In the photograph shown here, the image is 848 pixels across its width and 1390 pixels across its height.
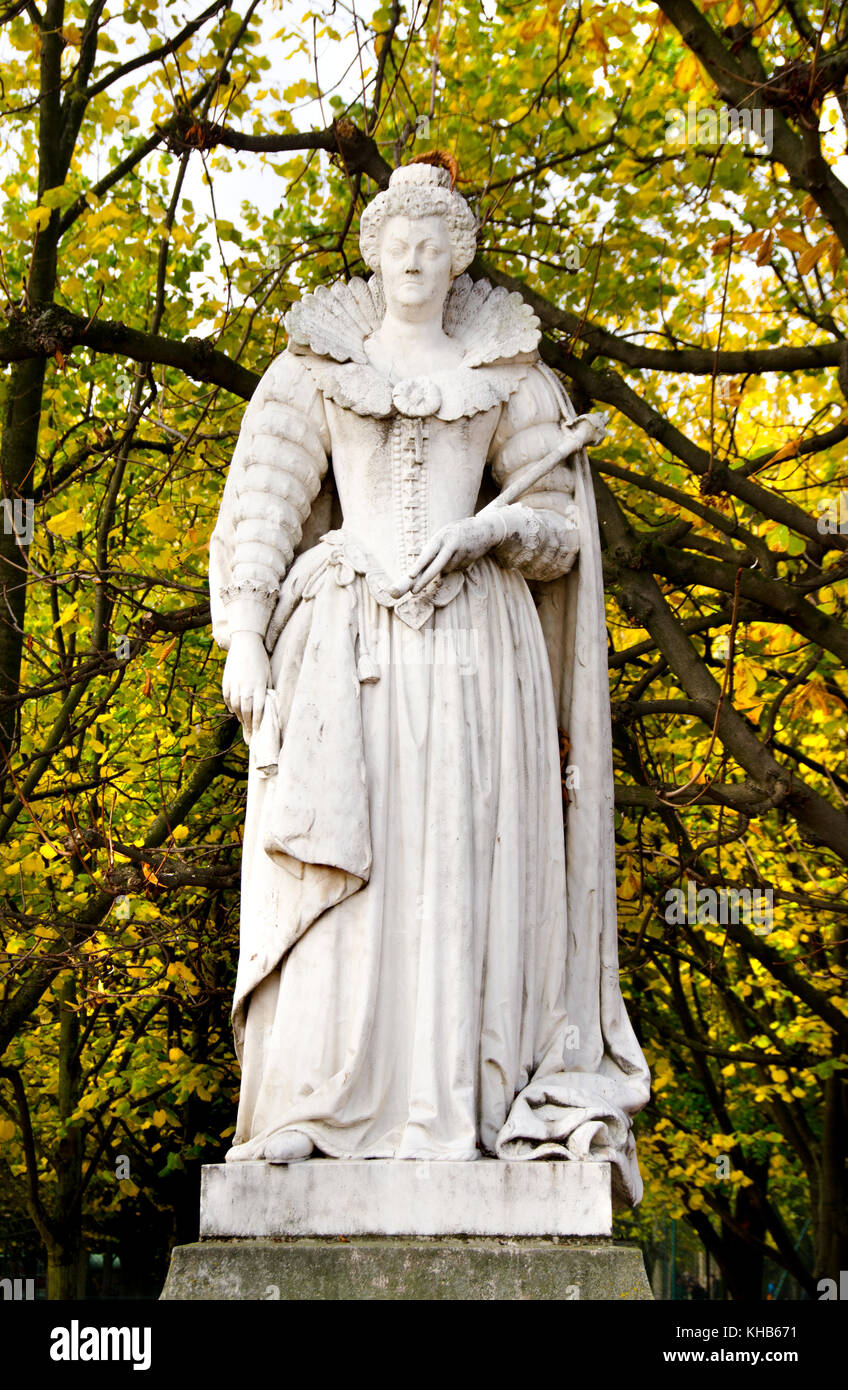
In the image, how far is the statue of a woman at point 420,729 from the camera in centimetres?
568

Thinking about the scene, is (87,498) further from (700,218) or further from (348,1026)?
(348,1026)

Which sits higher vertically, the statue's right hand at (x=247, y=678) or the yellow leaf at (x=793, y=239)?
the yellow leaf at (x=793, y=239)

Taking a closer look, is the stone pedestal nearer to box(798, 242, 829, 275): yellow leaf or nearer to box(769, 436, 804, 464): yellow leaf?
box(798, 242, 829, 275): yellow leaf

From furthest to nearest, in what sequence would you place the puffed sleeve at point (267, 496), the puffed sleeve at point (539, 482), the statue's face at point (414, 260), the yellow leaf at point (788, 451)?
the yellow leaf at point (788, 451) < the statue's face at point (414, 260) < the puffed sleeve at point (539, 482) < the puffed sleeve at point (267, 496)

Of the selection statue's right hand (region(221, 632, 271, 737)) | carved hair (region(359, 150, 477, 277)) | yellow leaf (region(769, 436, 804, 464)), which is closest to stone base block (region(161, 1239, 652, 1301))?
statue's right hand (region(221, 632, 271, 737))

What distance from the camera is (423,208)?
21.0ft

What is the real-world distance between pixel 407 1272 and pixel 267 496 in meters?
2.63

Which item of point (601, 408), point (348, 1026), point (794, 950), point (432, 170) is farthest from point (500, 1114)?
point (794, 950)

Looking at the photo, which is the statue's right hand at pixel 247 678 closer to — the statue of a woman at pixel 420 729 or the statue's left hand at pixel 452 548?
the statue of a woman at pixel 420 729

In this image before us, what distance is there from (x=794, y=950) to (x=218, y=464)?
7.14 metres

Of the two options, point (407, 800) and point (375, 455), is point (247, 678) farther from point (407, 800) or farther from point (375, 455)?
point (375, 455)

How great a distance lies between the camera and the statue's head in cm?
642

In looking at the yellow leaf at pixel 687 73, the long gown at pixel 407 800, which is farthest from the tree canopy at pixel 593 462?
the long gown at pixel 407 800

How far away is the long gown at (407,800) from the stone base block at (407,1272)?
0.37 m
